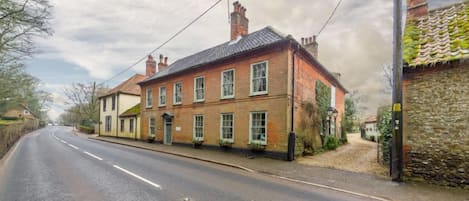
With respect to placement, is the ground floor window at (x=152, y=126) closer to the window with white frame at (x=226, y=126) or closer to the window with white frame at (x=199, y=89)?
the window with white frame at (x=199, y=89)

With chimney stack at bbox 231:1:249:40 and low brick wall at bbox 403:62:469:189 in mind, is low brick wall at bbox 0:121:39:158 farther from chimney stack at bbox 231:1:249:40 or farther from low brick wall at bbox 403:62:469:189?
low brick wall at bbox 403:62:469:189

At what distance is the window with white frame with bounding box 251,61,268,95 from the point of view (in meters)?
14.9

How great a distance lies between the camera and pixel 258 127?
14.9m

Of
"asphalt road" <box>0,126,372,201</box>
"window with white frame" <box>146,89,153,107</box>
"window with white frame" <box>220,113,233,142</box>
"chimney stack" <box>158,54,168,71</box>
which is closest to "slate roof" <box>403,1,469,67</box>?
"asphalt road" <box>0,126,372,201</box>

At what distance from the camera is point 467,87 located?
814 centimetres

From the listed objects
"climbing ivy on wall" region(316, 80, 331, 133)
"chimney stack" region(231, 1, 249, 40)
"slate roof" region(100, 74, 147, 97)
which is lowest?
"climbing ivy on wall" region(316, 80, 331, 133)

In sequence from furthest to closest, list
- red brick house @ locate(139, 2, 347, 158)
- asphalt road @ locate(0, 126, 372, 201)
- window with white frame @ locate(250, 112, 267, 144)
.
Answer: window with white frame @ locate(250, 112, 267, 144) → red brick house @ locate(139, 2, 347, 158) → asphalt road @ locate(0, 126, 372, 201)

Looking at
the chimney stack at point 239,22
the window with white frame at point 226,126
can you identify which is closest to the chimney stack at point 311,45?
the chimney stack at point 239,22

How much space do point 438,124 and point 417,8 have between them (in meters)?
6.49

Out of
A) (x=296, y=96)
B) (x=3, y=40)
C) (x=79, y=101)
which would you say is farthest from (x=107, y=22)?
(x=79, y=101)

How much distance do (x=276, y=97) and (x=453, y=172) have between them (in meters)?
7.84

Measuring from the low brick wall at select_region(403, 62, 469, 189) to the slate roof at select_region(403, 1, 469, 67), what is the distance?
0.42m

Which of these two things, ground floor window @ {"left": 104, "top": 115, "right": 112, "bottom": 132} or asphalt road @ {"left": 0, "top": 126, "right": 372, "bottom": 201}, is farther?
ground floor window @ {"left": 104, "top": 115, "right": 112, "bottom": 132}

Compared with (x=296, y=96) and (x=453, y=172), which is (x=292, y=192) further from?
(x=296, y=96)
